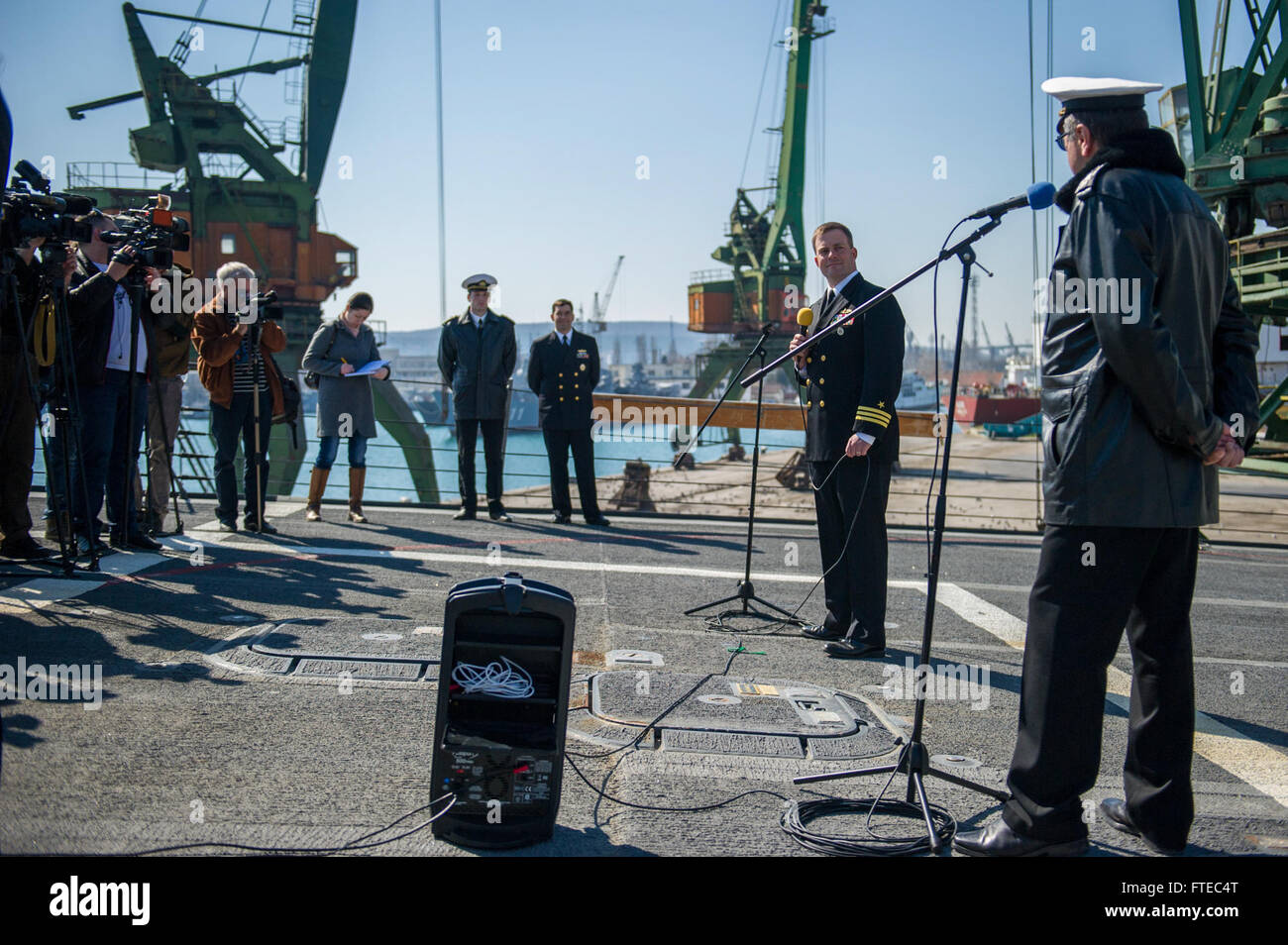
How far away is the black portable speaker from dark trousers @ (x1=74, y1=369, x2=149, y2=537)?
4.17 meters

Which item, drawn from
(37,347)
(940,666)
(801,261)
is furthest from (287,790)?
(801,261)

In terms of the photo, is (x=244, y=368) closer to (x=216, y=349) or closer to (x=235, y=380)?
(x=235, y=380)

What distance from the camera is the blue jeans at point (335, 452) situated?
9062 millimetres

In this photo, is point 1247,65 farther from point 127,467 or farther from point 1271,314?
point 127,467

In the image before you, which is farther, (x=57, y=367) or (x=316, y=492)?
(x=316, y=492)

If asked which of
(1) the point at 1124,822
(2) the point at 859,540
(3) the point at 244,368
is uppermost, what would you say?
(3) the point at 244,368

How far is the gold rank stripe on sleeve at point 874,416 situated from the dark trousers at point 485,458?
210 inches

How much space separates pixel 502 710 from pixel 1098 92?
2381 millimetres

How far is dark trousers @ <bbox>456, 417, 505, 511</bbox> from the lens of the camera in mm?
9852

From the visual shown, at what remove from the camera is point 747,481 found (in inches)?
1219

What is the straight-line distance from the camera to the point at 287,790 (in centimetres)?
311

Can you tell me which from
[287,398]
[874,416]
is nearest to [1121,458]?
[874,416]

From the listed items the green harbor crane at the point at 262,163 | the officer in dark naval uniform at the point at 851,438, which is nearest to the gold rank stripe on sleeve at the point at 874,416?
the officer in dark naval uniform at the point at 851,438
